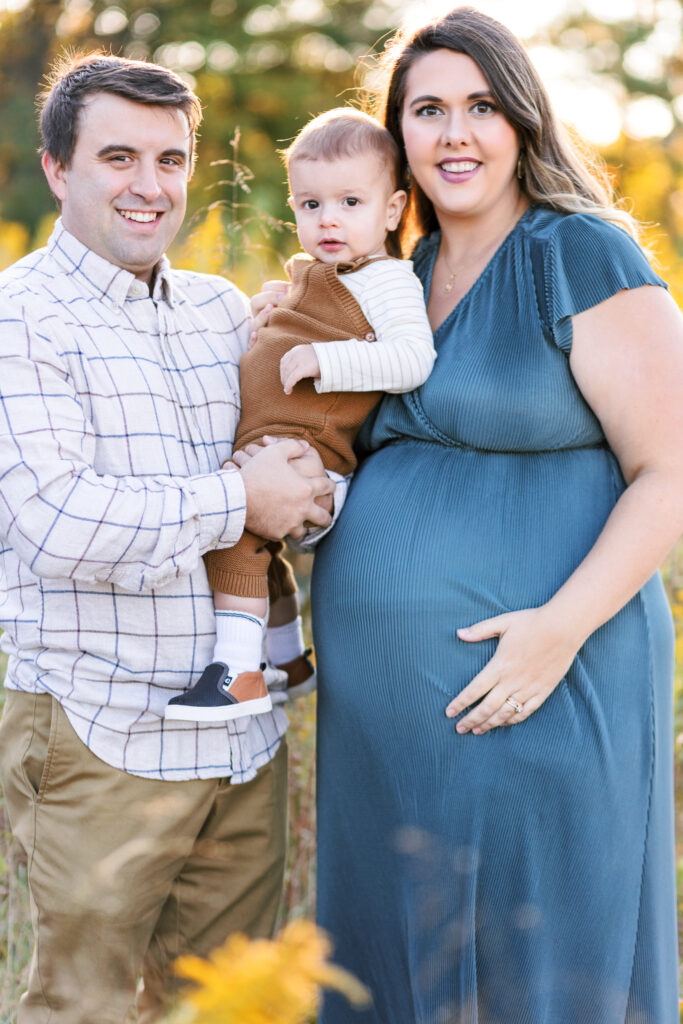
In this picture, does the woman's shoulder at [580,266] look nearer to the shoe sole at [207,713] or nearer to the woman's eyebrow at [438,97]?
the woman's eyebrow at [438,97]

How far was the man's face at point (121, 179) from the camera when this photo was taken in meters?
2.31

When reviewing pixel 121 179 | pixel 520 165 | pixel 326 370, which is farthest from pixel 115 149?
pixel 520 165

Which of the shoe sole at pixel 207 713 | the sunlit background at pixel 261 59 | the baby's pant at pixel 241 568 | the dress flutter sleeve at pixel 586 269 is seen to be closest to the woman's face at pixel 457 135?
the dress flutter sleeve at pixel 586 269

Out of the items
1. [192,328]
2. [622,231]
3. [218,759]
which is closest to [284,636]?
[218,759]

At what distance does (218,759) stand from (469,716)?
2.09 feet

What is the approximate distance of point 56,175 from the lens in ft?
7.91

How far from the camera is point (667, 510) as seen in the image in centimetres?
218

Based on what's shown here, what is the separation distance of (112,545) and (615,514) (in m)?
1.09

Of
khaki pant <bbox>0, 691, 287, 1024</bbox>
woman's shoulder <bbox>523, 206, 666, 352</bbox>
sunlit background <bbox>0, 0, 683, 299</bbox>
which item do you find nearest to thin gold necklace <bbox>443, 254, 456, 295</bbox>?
woman's shoulder <bbox>523, 206, 666, 352</bbox>

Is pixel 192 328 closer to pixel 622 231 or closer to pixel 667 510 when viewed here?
pixel 622 231

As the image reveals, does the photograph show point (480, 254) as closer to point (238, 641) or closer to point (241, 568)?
point (241, 568)

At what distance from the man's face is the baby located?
0.37 m

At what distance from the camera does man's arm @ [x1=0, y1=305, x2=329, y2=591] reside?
2090 millimetres

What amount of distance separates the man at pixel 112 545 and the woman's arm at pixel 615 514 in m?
0.60
